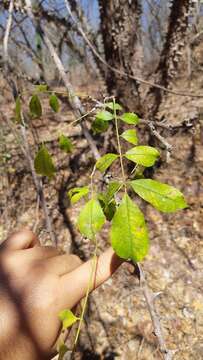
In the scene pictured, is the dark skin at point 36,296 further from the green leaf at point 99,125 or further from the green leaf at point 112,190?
the green leaf at point 99,125

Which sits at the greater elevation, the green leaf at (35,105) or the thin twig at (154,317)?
the green leaf at (35,105)

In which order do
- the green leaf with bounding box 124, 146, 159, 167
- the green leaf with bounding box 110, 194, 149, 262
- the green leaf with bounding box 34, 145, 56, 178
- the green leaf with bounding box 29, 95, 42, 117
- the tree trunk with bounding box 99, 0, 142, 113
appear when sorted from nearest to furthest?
the green leaf with bounding box 110, 194, 149, 262 → the green leaf with bounding box 124, 146, 159, 167 → the green leaf with bounding box 34, 145, 56, 178 → the green leaf with bounding box 29, 95, 42, 117 → the tree trunk with bounding box 99, 0, 142, 113

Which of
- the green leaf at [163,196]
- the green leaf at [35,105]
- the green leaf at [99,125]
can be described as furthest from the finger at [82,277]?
the green leaf at [35,105]

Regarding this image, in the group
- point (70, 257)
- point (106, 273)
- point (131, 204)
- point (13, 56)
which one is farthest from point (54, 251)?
point (13, 56)

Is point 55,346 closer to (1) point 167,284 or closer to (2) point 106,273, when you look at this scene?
(2) point 106,273

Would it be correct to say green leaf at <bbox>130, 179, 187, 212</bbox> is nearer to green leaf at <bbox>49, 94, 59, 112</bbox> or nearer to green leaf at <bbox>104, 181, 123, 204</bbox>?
green leaf at <bbox>104, 181, 123, 204</bbox>

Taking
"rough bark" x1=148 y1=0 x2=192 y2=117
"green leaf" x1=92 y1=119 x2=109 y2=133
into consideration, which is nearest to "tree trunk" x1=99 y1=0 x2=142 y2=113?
"rough bark" x1=148 y1=0 x2=192 y2=117
